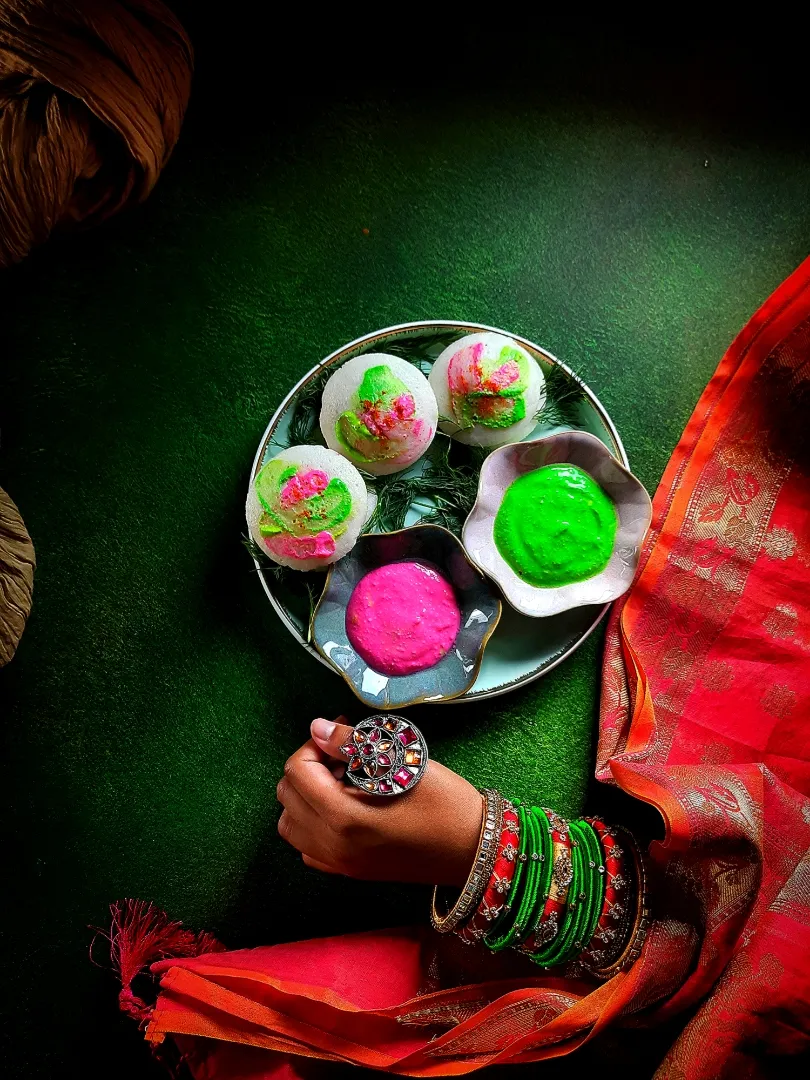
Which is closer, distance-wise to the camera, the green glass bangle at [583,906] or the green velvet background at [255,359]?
the green glass bangle at [583,906]

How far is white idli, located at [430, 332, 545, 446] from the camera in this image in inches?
43.8

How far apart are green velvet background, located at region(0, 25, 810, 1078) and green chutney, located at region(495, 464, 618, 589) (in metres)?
0.19

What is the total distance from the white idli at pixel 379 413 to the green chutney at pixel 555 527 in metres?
0.17

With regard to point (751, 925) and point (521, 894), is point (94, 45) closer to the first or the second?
point (521, 894)

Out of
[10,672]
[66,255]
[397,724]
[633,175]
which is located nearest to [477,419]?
[397,724]

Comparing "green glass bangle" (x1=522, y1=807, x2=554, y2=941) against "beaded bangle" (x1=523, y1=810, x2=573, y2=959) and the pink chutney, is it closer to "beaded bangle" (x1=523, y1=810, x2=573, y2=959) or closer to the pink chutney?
"beaded bangle" (x1=523, y1=810, x2=573, y2=959)

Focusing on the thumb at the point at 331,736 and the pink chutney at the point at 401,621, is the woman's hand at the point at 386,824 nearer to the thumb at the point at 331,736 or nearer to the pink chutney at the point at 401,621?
the thumb at the point at 331,736

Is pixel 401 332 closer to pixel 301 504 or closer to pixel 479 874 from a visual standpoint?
pixel 301 504

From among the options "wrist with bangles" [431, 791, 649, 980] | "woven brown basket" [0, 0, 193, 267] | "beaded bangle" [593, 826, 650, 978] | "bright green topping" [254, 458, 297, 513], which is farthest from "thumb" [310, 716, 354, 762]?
"woven brown basket" [0, 0, 193, 267]

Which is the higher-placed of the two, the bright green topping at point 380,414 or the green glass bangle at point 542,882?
the bright green topping at point 380,414

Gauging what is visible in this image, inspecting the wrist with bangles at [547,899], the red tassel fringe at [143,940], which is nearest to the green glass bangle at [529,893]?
the wrist with bangles at [547,899]

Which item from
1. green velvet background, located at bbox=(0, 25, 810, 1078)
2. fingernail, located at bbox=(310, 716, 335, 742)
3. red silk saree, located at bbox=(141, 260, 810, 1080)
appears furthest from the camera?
green velvet background, located at bbox=(0, 25, 810, 1078)

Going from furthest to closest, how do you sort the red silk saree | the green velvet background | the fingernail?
the green velvet background → the fingernail → the red silk saree

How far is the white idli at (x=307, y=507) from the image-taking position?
109cm
